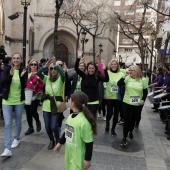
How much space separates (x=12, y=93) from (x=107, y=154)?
7.50ft

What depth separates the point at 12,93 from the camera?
4.79m

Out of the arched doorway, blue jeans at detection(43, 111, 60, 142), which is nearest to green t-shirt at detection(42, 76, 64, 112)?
blue jeans at detection(43, 111, 60, 142)

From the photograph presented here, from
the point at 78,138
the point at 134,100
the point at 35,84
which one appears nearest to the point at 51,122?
the point at 35,84

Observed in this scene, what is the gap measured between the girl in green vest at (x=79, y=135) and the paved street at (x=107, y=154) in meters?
1.52

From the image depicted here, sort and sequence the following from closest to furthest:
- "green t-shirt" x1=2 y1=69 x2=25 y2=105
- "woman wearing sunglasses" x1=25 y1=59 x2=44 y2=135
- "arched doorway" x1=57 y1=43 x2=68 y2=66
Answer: "green t-shirt" x1=2 y1=69 x2=25 y2=105 < "woman wearing sunglasses" x1=25 y1=59 x2=44 y2=135 < "arched doorway" x1=57 y1=43 x2=68 y2=66

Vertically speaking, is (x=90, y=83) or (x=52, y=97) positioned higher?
(x=90, y=83)

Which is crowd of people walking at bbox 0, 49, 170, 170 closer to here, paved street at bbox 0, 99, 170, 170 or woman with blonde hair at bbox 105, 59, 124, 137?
woman with blonde hair at bbox 105, 59, 124, 137

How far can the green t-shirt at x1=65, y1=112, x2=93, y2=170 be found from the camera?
2.85 metres

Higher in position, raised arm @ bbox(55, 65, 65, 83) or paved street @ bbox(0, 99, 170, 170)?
raised arm @ bbox(55, 65, 65, 83)

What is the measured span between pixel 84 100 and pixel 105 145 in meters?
2.99

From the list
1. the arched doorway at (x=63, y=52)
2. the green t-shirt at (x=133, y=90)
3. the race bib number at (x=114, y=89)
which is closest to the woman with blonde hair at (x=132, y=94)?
the green t-shirt at (x=133, y=90)

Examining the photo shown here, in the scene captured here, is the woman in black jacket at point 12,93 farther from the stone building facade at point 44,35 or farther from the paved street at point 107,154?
the stone building facade at point 44,35

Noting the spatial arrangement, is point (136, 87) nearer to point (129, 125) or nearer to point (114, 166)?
point (129, 125)

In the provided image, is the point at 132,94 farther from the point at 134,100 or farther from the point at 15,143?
the point at 15,143
